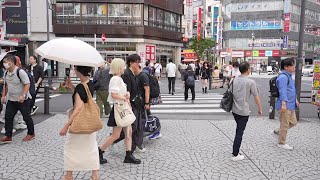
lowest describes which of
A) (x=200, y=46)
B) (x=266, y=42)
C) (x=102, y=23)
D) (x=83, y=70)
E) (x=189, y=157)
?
(x=189, y=157)

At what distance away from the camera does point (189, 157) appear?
5.38m

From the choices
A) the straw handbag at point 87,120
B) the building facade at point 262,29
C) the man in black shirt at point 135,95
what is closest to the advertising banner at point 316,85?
the man in black shirt at point 135,95

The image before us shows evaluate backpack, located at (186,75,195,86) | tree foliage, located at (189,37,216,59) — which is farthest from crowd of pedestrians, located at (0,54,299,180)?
tree foliage, located at (189,37,216,59)

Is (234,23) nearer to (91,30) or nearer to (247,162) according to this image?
(91,30)

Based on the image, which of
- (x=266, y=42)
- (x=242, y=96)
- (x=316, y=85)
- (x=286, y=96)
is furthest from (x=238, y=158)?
(x=266, y=42)

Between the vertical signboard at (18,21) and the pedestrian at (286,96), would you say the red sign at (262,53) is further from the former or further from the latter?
the pedestrian at (286,96)

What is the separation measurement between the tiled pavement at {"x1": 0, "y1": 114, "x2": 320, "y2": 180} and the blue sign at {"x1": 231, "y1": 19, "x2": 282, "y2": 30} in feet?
194

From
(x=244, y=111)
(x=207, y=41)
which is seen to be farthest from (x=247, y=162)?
(x=207, y=41)

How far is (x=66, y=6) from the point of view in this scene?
31016 millimetres

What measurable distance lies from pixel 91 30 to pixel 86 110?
93.1 feet

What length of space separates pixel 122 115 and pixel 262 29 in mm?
63137

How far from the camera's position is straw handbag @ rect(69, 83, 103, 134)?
3812mm

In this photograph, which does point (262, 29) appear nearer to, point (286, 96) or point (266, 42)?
point (266, 42)

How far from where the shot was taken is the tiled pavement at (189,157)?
4566mm
